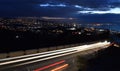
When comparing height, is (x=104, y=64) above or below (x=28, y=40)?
below

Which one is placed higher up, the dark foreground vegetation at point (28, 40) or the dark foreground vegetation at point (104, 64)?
the dark foreground vegetation at point (28, 40)

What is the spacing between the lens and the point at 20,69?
2873cm

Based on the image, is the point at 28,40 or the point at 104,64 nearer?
the point at 104,64

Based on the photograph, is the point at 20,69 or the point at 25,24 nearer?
the point at 20,69

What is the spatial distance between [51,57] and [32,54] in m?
4.21

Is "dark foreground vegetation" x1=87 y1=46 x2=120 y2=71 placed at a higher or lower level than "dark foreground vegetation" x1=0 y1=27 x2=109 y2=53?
lower

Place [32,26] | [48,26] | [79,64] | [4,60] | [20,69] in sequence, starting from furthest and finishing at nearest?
[48,26], [32,26], [79,64], [4,60], [20,69]

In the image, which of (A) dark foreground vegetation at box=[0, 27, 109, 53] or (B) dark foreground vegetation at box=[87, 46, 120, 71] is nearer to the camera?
(B) dark foreground vegetation at box=[87, 46, 120, 71]

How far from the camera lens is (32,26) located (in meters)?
134

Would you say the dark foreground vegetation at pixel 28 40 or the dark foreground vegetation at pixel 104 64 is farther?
the dark foreground vegetation at pixel 28 40

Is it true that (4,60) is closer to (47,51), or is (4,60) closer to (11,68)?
(11,68)

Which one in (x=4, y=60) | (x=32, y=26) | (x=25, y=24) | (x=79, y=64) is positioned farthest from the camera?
(x=32, y=26)

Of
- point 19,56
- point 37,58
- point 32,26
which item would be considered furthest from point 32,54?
point 32,26

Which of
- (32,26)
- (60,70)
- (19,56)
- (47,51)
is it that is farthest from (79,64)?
(32,26)
